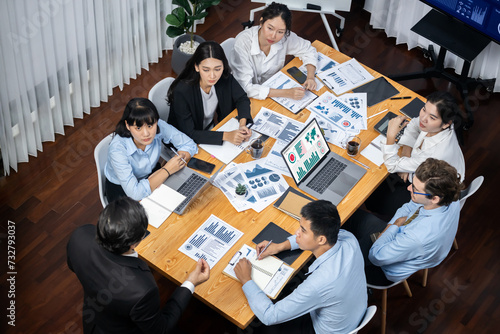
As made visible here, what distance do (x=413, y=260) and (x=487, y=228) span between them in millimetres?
1450

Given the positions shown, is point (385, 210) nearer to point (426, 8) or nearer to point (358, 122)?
point (358, 122)

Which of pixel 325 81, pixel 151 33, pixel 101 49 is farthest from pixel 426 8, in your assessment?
pixel 101 49

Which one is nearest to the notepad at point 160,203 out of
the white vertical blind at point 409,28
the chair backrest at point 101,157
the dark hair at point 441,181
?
the chair backrest at point 101,157

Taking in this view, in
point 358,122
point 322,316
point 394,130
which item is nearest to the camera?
point 322,316

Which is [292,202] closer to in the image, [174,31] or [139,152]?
[139,152]

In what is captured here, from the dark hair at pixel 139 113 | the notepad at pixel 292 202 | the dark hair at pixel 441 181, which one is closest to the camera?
the dark hair at pixel 441 181

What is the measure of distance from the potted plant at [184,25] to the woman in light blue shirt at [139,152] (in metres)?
1.55

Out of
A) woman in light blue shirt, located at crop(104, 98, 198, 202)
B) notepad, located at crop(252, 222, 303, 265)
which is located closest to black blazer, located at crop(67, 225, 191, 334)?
woman in light blue shirt, located at crop(104, 98, 198, 202)

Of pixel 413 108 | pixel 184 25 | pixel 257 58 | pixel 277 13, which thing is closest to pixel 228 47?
pixel 257 58

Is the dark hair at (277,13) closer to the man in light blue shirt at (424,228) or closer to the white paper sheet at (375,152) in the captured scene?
the white paper sheet at (375,152)

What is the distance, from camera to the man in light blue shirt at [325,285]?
10.6ft

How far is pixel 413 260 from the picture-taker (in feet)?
12.3

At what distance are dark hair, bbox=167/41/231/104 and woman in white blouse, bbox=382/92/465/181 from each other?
4.03ft

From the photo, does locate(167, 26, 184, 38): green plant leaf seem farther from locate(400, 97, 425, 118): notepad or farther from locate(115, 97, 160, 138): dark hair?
locate(400, 97, 425, 118): notepad
